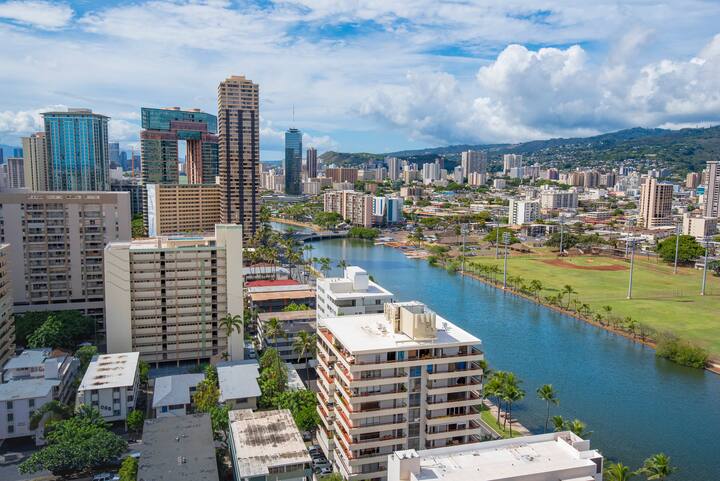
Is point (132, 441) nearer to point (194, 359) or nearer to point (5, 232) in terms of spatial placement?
point (194, 359)

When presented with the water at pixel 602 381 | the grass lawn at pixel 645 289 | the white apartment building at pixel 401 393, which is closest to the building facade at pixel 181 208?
the water at pixel 602 381

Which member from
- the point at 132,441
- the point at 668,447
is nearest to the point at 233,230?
the point at 132,441

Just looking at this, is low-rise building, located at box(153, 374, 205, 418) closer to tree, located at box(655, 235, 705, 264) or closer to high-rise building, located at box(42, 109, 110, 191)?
tree, located at box(655, 235, 705, 264)

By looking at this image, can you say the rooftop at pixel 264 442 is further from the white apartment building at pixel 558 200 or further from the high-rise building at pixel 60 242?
the white apartment building at pixel 558 200

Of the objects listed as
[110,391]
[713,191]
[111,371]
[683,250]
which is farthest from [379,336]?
[713,191]

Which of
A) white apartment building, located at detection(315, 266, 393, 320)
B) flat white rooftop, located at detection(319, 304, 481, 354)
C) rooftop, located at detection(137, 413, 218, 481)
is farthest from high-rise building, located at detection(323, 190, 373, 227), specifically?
rooftop, located at detection(137, 413, 218, 481)
